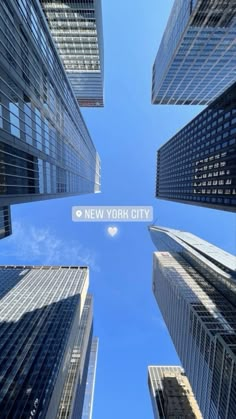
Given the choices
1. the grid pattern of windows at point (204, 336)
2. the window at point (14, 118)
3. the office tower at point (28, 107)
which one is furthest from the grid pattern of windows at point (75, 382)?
the window at point (14, 118)

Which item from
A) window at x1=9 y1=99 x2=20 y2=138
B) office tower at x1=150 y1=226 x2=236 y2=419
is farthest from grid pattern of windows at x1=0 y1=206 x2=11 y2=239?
office tower at x1=150 y1=226 x2=236 y2=419

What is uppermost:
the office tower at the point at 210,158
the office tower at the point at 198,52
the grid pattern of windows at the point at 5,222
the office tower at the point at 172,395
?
the office tower at the point at 198,52

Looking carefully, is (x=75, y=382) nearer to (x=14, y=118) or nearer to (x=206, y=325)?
(x=206, y=325)

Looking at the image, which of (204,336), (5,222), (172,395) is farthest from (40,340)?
(172,395)

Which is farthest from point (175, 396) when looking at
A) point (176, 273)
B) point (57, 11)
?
point (57, 11)

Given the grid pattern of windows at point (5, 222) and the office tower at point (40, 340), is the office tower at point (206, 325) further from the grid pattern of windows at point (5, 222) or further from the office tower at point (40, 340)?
the grid pattern of windows at point (5, 222)

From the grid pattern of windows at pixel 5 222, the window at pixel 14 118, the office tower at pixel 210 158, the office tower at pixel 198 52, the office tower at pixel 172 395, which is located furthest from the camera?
the office tower at pixel 172 395

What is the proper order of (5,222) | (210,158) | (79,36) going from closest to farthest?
(5,222), (210,158), (79,36)
